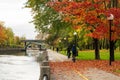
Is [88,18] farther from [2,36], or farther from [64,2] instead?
[2,36]

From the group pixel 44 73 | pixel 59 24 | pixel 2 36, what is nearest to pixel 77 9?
pixel 59 24

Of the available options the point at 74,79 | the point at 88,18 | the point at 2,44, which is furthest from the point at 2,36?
the point at 74,79

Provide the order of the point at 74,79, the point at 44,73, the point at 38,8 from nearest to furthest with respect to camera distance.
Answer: the point at 44,73 → the point at 74,79 → the point at 38,8

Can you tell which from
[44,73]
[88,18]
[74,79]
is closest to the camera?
[44,73]

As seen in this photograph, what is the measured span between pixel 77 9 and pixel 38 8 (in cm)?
978

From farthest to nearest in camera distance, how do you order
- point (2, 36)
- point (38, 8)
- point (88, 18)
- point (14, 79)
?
point (2, 36) < point (38, 8) < point (14, 79) < point (88, 18)

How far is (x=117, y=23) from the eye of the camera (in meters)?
35.9

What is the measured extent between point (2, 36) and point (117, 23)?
139 metres

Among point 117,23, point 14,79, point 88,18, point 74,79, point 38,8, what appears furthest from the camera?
point 38,8

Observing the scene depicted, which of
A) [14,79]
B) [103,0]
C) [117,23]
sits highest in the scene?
[103,0]

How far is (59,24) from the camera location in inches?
1882

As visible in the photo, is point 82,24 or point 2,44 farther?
point 2,44

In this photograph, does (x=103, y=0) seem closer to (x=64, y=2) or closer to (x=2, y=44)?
(x=64, y=2)

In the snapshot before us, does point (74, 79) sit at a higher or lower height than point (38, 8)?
lower
